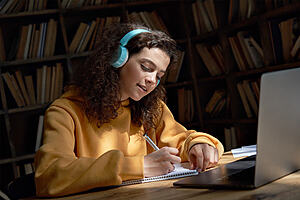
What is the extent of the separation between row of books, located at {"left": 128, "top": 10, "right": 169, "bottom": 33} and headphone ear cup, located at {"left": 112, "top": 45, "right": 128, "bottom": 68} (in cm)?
179

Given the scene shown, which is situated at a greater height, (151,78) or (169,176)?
(151,78)

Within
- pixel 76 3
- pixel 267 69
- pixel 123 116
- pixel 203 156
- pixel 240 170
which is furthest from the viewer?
pixel 76 3

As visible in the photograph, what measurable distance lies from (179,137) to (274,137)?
840mm

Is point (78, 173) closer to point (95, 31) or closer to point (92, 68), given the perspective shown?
point (92, 68)

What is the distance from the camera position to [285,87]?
0.86 meters

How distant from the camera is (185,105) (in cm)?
361

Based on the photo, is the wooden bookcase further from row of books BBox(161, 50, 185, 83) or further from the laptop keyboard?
the laptop keyboard

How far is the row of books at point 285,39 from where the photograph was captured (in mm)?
2496

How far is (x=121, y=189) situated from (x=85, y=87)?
2.18 feet

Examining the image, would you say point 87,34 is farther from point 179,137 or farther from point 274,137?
point 274,137

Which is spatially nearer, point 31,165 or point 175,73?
point 31,165

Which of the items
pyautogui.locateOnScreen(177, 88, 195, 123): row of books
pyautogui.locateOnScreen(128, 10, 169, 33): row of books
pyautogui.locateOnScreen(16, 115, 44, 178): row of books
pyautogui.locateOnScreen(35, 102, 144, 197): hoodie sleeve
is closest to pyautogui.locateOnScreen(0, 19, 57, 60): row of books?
pyautogui.locateOnScreen(16, 115, 44, 178): row of books

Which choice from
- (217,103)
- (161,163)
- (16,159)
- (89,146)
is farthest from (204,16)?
(161,163)

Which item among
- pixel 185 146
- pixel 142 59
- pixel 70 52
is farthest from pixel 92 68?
pixel 70 52
